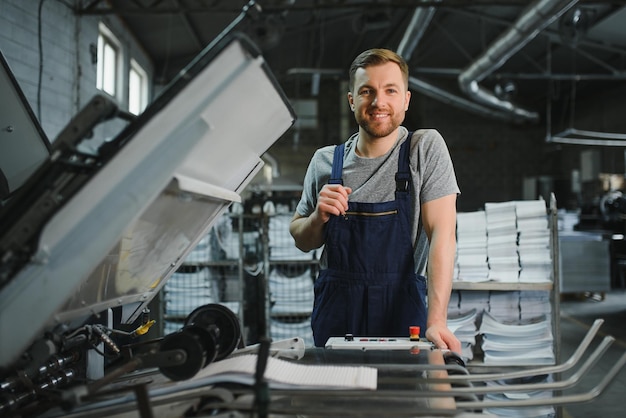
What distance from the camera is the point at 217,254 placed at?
14.4ft

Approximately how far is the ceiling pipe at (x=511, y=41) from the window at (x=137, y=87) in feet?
14.7

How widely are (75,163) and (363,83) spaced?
2.90ft

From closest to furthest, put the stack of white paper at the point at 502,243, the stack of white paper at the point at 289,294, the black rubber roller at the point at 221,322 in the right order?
the black rubber roller at the point at 221,322, the stack of white paper at the point at 502,243, the stack of white paper at the point at 289,294

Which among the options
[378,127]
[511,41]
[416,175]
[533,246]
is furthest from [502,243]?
[511,41]

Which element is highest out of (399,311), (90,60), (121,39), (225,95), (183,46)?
(183,46)

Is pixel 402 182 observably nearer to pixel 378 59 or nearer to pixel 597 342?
pixel 378 59

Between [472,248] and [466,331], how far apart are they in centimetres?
44

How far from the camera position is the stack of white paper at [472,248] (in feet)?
9.78

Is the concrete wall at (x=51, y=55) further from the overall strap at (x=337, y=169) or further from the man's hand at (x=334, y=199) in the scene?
the man's hand at (x=334, y=199)

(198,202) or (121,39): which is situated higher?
(121,39)

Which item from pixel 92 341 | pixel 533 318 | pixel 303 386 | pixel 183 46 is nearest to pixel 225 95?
pixel 303 386

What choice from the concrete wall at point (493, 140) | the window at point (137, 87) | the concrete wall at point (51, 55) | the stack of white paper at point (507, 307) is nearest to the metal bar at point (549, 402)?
the stack of white paper at point (507, 307)

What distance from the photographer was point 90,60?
546 centimetres

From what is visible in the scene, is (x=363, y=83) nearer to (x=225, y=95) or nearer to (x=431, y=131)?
(x=431, y=131)
